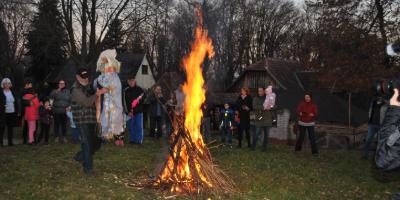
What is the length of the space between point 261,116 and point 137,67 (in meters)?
34.7

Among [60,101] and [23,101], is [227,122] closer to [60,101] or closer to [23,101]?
[60,101]

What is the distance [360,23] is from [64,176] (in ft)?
60.1

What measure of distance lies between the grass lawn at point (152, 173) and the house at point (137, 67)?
3384 cm

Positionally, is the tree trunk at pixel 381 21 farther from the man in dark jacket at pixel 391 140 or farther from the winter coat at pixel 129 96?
the man in dark jacket at pixel 391 140

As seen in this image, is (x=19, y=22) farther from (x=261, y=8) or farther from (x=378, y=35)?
(x=378, y=35)

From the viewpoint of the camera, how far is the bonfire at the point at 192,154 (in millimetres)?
6668

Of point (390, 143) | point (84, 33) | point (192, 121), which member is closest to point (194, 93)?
point (192, 121)

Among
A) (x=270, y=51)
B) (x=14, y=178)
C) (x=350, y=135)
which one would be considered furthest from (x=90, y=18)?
(x=270, y=51)

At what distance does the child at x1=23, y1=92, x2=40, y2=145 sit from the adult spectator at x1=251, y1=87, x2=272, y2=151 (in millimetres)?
6321

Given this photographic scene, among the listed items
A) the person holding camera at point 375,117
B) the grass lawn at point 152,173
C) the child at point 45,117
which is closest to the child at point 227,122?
the grass lawn at point 152,173

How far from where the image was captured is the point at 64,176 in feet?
24.8

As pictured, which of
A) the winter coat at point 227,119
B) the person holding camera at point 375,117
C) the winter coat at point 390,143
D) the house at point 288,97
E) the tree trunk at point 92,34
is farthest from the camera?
the tree trunk at point 92,34

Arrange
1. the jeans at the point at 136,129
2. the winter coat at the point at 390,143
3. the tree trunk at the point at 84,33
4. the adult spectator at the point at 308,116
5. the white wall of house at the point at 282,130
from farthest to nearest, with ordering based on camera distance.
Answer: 1. the tree trunk at the point at 84,33
2. the white wall of house at the point at 282,130
3. the jeans at the point at 136,129
4. the adult spectator at the point at 308,116
5. the winter coat at the point at 390,143

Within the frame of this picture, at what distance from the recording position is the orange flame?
265 inches
